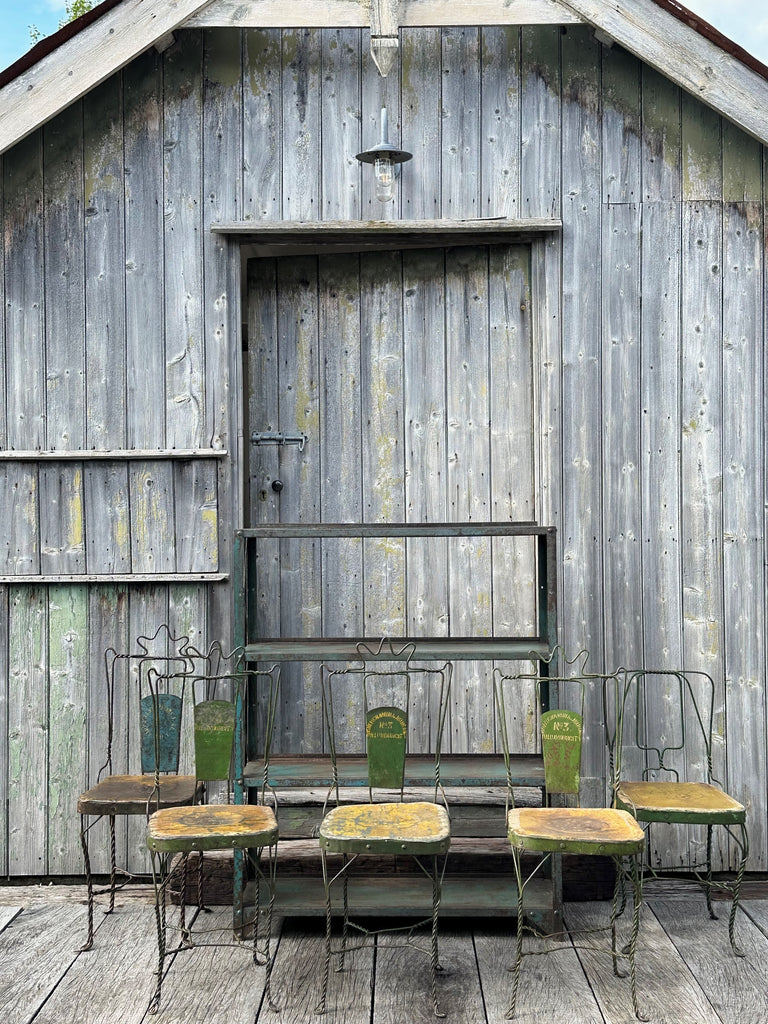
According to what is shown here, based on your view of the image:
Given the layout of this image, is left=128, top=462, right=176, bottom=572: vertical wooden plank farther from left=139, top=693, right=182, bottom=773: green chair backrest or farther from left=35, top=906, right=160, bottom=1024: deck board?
left=35, top=906, right=160, bottom=1024: deck board

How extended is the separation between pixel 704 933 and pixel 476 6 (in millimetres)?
3388

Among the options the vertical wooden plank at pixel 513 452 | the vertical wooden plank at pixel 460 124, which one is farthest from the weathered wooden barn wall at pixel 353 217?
the vertical wooden plank at pixel 513 452

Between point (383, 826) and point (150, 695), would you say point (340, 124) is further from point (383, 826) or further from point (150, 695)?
point (383, 826)

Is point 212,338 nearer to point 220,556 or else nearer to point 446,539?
point 220,556

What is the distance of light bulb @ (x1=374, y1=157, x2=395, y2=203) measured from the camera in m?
4.10

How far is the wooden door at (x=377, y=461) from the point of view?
4449 millimetres

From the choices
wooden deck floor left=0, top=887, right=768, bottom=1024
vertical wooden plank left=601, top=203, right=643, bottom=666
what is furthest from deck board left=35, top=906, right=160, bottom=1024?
vertical wooden plank left=601, top=203, right=643, bottom=666

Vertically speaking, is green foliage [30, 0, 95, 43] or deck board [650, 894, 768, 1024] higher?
green foliage [30, 0, 95, 43]

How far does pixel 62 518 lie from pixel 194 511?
0.53 m

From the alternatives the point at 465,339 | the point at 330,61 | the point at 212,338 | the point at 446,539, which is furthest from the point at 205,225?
the point at 446,539

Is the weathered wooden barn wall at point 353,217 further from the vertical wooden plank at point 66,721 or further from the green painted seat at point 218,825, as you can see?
the green painted seat at point 218,825

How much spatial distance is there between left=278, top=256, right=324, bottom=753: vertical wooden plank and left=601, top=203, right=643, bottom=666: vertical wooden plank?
119 cm

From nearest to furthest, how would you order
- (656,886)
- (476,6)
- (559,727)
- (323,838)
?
(323,838)
(559,727)
(476,6)
(656,886)

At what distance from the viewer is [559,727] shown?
11.3 feet
